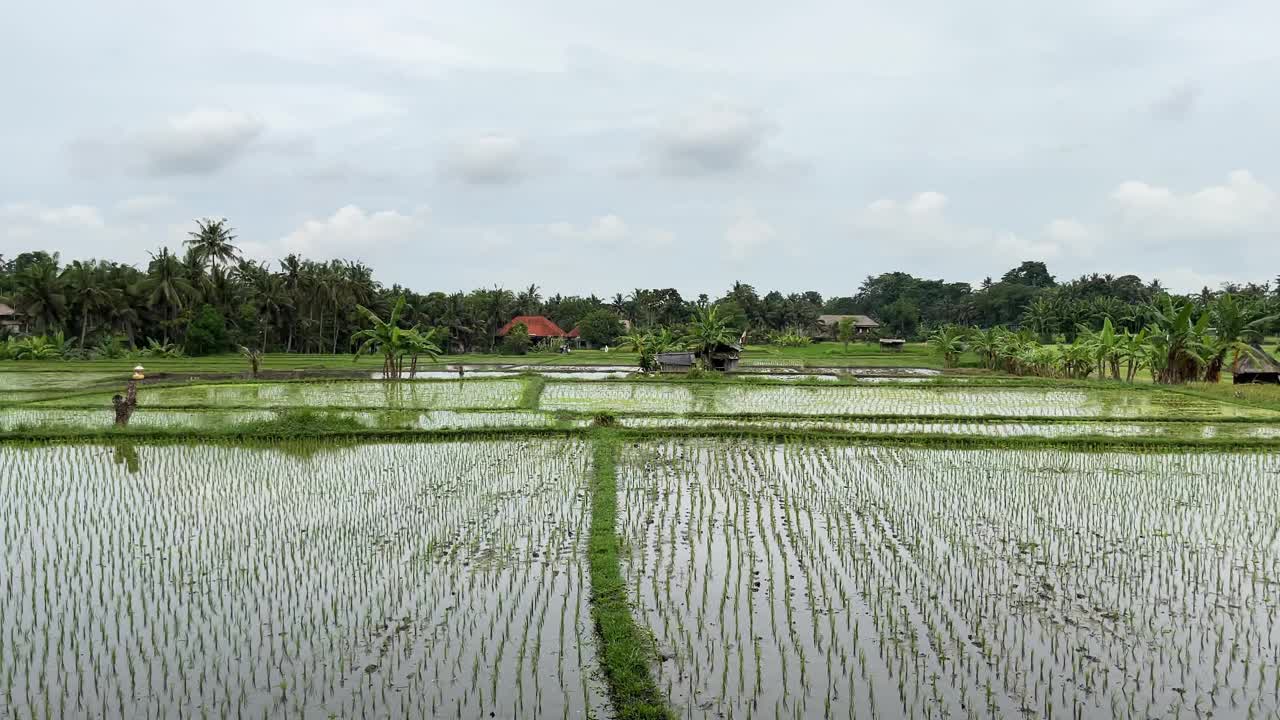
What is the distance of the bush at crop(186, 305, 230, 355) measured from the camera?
3262cm

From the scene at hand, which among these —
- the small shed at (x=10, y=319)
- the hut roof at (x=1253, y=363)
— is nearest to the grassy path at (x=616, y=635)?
the hut roof at (x=1253, y=363)

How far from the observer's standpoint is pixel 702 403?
16.5 m

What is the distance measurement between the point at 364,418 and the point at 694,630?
9887 mm

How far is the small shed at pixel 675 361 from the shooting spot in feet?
77.8

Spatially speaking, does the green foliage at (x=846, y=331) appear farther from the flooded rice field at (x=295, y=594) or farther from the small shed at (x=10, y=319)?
the small shed at (x=10, y=319)

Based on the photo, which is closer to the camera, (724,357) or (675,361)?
(675,361)

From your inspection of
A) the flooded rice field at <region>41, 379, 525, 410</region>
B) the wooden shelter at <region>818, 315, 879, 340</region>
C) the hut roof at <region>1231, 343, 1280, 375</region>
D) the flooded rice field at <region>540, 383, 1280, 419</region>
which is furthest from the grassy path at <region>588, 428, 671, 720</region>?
the wooden shelter at <region>818, 315, 879, 340</region>

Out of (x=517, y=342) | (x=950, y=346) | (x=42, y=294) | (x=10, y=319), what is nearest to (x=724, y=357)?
(x=950, y=346)

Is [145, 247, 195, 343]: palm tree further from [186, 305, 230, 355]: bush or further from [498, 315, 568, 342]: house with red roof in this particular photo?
[498, 315, 568, 342]: house with red roof

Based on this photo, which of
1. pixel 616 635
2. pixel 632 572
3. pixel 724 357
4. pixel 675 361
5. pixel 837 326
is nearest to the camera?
pixel 616 635

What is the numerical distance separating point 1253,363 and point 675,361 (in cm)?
1350

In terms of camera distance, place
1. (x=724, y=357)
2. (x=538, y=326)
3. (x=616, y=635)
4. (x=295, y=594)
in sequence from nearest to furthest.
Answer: (x=616, y=635) < (x=295, y=594) < (x=724, y=357) < (x=538, y=326)

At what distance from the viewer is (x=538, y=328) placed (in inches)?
1764

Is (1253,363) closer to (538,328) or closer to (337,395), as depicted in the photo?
(337,395)
